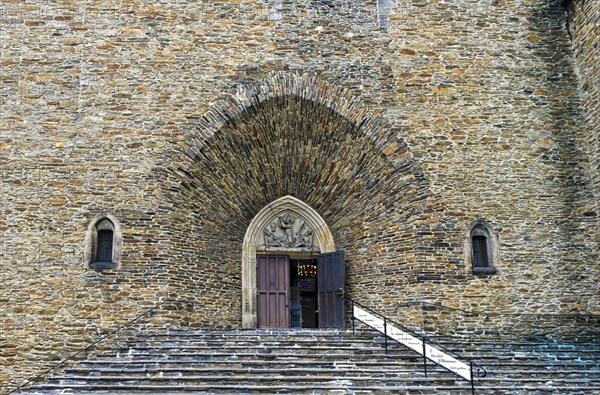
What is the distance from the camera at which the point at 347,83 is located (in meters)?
15.0

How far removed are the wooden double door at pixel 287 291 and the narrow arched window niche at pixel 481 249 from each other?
261cm

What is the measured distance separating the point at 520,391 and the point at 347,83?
7029 mm

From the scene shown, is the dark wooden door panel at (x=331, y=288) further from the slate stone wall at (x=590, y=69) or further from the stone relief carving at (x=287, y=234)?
the slate stone wall at (x=590, y=69)

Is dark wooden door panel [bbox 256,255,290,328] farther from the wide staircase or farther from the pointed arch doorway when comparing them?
the wide staircase

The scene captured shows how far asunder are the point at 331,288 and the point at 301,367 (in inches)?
148

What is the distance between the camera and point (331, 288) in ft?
49.9

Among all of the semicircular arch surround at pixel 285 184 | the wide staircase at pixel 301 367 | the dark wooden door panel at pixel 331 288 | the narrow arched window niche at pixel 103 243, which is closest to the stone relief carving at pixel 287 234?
the semicircular arch surround at pixel 285 184

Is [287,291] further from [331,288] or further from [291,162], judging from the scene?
[291,162]

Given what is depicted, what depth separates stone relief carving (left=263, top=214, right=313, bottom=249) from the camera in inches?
621

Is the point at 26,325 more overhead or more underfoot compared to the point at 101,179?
more underfoot

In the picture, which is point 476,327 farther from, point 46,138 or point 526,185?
point 46,138

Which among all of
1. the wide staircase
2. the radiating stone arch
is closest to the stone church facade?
the radiating stone arch

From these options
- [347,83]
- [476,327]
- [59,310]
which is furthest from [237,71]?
[476,327]

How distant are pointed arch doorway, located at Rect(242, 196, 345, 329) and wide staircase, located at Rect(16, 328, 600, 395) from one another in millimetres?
2089
